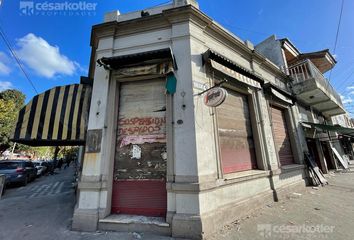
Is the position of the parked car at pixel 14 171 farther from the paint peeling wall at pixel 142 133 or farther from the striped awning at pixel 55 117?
the paint peeling wall at pixel 142 133

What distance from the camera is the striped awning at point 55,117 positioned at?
4.91m

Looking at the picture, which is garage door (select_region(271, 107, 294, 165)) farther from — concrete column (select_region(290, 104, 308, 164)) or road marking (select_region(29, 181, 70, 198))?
road marking (select_region(29, 181, 70, 198))

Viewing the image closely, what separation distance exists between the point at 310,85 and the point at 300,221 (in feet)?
25.8

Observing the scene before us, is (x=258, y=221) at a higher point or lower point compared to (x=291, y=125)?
lower

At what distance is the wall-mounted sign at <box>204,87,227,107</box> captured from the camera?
413cm

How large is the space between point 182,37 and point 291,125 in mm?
7719

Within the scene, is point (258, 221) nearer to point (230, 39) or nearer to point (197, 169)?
point (197, 169)

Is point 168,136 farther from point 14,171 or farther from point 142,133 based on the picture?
point 14,171

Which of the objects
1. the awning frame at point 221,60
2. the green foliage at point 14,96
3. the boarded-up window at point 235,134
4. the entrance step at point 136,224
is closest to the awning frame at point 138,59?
the awning frame at point 221,60

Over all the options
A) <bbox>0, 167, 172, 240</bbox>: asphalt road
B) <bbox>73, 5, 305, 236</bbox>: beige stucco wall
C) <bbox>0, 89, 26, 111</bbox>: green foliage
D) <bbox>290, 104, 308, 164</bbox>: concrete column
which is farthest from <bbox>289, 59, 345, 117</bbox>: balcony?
<bbox>0, 89, 26, 111</bbox>: green foliage

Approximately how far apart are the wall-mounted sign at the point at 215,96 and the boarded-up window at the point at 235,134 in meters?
1.32

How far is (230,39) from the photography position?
651 centimetres

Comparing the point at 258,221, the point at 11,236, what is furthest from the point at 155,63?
the point at 11,236

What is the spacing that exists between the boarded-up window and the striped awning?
4.54 metres
